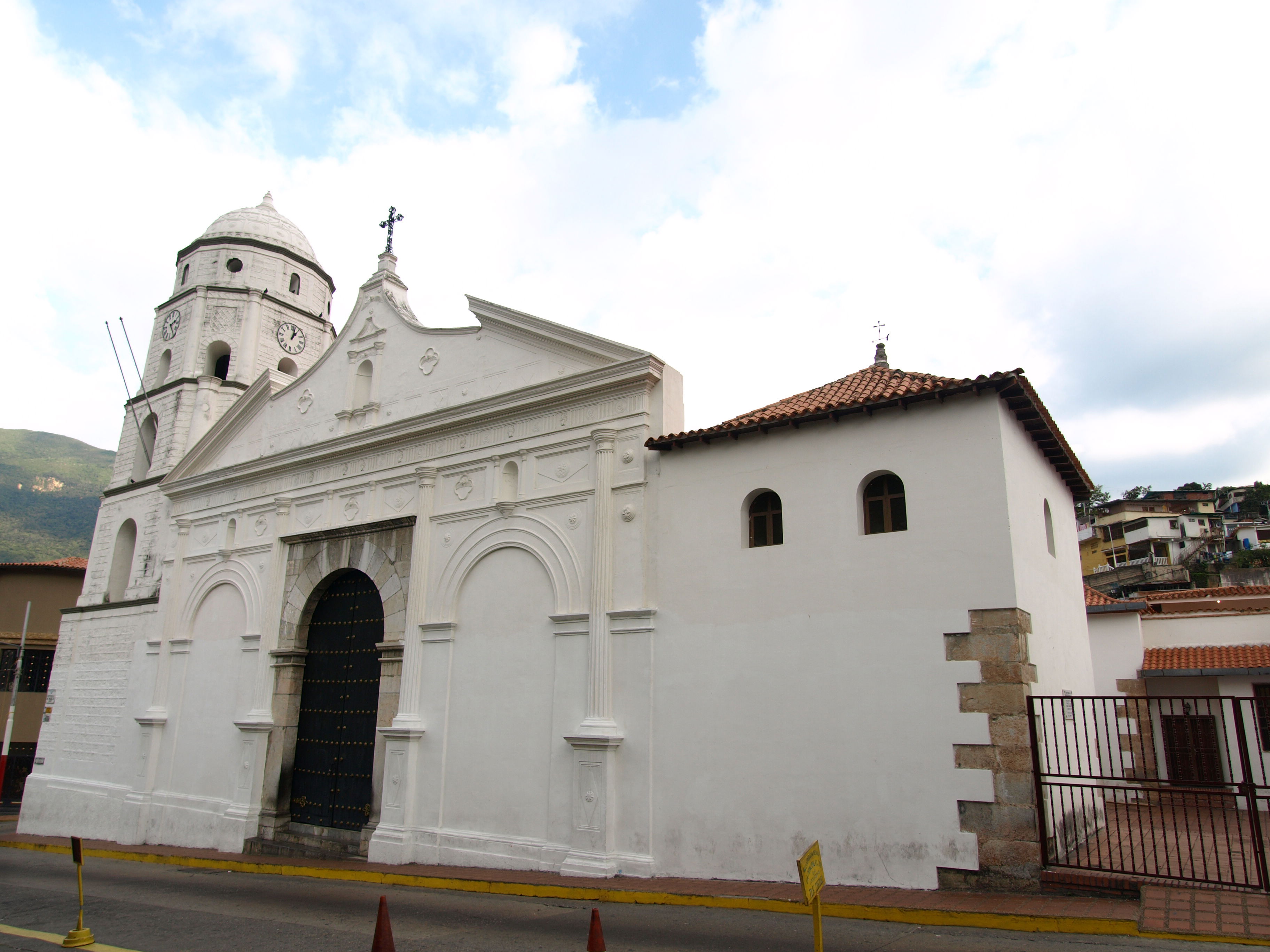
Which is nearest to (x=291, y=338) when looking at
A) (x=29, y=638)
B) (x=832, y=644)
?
(x=29, y=638)

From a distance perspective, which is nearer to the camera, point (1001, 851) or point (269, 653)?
point (1001, 851)

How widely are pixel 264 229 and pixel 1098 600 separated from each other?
22.3 meters

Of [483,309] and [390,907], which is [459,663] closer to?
[390,907]

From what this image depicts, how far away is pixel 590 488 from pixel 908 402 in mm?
4605

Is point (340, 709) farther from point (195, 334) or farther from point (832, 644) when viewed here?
point (195, 334)

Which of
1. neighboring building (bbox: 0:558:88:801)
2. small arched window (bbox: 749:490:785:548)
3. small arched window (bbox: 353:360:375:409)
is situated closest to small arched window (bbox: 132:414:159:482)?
small arched window (bbox: 353:360:375:409)

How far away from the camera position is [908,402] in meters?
9.53

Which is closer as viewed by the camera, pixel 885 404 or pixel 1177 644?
pixel 885 404

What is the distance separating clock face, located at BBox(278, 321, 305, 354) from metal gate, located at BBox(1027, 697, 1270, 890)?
771 inches

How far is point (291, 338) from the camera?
2180 centimetres

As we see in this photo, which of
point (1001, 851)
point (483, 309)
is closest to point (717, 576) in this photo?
point (1001, 851)

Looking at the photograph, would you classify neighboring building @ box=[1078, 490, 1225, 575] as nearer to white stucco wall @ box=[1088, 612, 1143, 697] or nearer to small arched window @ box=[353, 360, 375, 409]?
white stucco wall @ box=[1088, 612, 1143, 697]

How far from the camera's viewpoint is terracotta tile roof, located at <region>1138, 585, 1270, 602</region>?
17109 mm

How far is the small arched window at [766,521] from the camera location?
10391 mm
